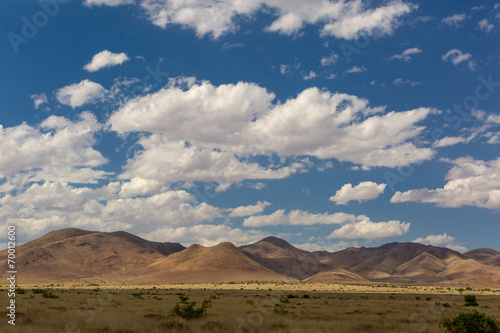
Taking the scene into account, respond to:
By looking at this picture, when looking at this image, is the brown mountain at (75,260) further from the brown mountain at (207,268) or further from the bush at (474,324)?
the bush at (474,324)

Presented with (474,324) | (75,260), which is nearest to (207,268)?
(75,260)

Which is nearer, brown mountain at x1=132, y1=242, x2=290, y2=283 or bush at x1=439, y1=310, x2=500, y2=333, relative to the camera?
bush at x1=439, y1=310, x2=500, y2=333

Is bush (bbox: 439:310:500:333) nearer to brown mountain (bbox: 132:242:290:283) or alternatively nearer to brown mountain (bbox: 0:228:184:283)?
brown mountain (bbox: 132:242:290:283)

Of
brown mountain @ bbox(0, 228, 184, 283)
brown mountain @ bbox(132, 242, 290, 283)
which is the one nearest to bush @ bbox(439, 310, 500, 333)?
brown mountain @ bbox(132, 242, 290, 283)

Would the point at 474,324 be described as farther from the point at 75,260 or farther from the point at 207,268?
the point at 75,260

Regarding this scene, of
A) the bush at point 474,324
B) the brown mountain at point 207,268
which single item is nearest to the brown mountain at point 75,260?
the brown mountain at point 207,268

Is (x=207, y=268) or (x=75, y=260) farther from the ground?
(x=75, y=260)

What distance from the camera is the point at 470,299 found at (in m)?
38.4

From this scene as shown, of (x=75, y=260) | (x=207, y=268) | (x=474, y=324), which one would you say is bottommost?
(x=207, y=268)

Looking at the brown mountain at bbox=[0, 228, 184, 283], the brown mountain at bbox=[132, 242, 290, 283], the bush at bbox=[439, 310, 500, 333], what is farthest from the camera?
the brown mountain at bbox=[0, 228, 184, 283]

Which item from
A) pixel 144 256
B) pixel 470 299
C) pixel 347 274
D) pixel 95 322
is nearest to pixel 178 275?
pixel 144 256

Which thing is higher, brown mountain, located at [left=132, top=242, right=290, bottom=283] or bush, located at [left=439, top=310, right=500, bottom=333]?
bush, located at [left=439, top=310, right=500, bottom=333]

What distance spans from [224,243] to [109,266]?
54515mm

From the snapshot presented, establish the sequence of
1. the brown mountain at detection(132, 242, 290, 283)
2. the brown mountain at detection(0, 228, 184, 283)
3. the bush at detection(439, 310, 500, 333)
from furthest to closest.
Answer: the brown mountain at detection(0, 228, 184, 283)
the brown mountain at detection(132, 242, 290, 283)
the bush at detection(439, 310, 500, 333)
